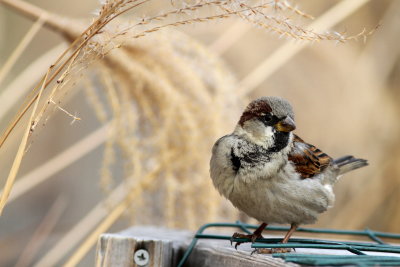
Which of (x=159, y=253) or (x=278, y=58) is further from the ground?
(x=278, y=58)

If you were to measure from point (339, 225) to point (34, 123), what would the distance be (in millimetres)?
2222

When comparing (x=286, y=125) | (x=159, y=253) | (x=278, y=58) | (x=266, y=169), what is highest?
(x=278, y=58)

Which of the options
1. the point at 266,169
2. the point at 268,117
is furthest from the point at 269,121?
the point at 266,169

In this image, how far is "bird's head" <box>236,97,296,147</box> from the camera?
1.84 meters

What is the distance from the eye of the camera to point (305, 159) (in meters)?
2.01

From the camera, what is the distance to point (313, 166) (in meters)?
2.05

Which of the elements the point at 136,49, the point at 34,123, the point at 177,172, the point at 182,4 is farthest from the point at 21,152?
the point at 177,172

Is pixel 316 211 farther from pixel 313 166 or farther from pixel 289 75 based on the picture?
pixel 289 75

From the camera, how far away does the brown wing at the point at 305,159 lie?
6.43 ft

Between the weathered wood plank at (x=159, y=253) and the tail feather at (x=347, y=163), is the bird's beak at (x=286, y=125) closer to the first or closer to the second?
the weathered wood plank at (x=159, y=253)

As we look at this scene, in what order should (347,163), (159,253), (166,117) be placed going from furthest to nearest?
(347,163) < (166,117) < (159,253)

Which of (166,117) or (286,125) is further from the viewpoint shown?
(166,117)

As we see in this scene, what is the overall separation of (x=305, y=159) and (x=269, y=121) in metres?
0.22

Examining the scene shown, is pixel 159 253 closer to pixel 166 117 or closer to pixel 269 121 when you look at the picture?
pixel 269 121
